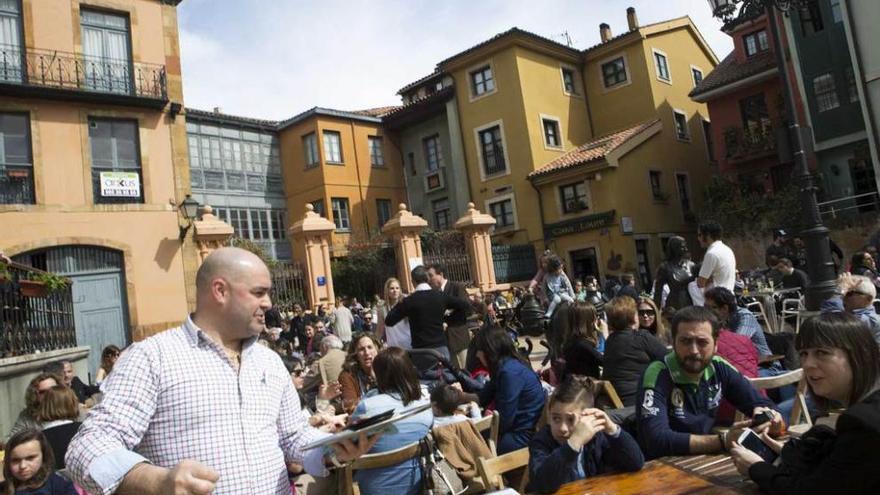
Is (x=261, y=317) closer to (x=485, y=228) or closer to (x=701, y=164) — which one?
(x=485, y=228)

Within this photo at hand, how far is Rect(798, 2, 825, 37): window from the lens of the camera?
69.1ft

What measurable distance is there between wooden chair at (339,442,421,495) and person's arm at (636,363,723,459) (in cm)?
133

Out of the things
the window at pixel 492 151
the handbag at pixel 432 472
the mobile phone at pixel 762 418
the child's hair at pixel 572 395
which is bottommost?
the handbag at pixel 432 472

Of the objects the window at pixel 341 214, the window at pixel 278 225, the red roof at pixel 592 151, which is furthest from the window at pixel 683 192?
the window at pixel 278 225

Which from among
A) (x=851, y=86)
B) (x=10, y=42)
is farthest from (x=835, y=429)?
(x=851, y=86)

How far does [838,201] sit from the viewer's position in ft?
65.9

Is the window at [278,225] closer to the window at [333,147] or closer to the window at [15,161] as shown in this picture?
the window at [333,147]

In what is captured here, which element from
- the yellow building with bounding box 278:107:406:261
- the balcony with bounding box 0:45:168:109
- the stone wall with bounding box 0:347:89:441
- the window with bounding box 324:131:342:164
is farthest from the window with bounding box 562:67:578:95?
the stone wall with bounding box 0:347:89:441

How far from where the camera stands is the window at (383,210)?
96.9ft

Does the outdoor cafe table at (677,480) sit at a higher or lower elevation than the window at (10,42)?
lower

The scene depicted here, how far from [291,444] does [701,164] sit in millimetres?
28714

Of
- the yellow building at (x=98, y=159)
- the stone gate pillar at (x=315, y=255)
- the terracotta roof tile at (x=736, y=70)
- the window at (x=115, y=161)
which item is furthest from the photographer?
the terracotta roof tile at (x=736, y=70)

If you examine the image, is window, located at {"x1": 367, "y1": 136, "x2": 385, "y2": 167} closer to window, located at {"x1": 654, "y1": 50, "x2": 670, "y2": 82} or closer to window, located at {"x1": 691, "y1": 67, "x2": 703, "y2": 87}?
window, located at {"x1": 654, "y1": 50, "x2": 670, "y2": 82}

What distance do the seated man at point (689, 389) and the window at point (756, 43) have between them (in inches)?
996
